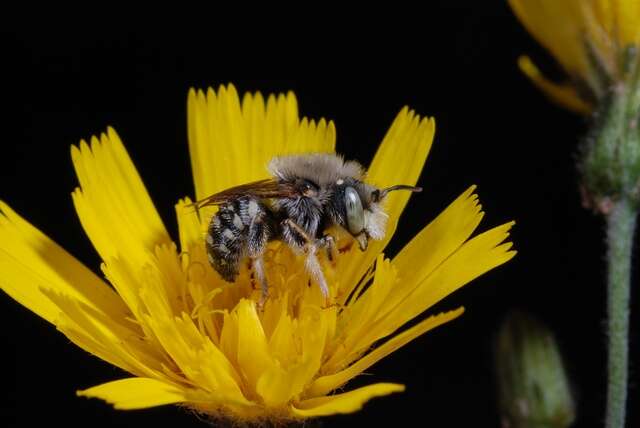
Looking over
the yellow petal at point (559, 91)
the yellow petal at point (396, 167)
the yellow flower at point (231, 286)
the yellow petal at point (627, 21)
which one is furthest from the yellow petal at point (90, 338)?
the yellow petal at point (627, 21)

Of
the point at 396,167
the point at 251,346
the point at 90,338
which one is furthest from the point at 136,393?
the point at 396,167

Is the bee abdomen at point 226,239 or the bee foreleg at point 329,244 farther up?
the bee abdomen at point 226,239

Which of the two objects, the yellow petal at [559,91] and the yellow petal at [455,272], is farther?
the yellow petal at [559,91]

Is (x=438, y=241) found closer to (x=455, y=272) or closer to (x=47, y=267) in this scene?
(x=455, y=272)

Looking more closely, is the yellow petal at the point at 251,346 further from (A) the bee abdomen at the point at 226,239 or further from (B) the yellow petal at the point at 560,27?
(B) the yellow petal at the point at 560,27

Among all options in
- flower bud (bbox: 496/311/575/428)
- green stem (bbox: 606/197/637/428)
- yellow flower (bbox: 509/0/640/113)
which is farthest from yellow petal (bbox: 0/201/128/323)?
yellow flower (bbox: 509/0/640/113)

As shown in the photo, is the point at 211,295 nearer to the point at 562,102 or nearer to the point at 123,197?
the point at 123,197

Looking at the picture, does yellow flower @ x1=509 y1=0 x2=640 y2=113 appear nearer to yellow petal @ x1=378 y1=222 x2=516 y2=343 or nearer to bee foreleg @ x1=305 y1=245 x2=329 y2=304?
yellow petal @ x1=378 y1=222 x2=516 y2=343

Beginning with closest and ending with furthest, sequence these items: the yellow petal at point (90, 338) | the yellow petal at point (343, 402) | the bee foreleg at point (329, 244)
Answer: the yellow petal at point (343, 402)
the yellow petal at point (90, 338)
the bee foreleg at point (329, 244)
